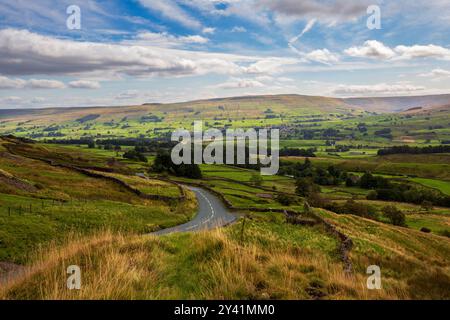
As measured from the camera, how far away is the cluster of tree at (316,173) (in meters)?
137

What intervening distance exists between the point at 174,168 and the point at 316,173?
2324 inches

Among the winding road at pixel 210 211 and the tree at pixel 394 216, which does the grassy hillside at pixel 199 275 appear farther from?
the tree at pixel 394 216

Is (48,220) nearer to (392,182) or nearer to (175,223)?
(175,223)

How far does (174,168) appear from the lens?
388 feet

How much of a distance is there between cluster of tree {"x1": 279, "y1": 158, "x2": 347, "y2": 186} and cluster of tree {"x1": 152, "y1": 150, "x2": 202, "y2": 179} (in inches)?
1580

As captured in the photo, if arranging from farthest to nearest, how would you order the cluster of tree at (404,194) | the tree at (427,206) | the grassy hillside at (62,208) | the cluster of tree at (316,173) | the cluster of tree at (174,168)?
the cluster of tree at (316,173)
the cluster of tree at (174,168)
the cluster of tree at (404,194)
the tree at (427,206)
the grassy hillside at (62,208)

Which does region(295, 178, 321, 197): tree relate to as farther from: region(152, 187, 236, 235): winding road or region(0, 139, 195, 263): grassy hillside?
region(0, 139, 195, 263): grassy hillside

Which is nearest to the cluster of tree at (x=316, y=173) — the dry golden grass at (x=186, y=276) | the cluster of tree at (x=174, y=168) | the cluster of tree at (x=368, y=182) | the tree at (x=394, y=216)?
the cluster of tree at (x=368, y=182)

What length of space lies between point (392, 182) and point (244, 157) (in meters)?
64.9

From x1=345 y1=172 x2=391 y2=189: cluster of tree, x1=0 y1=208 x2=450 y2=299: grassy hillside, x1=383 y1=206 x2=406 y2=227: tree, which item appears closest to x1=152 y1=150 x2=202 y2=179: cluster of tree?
x1=383 y1=206 x2=406 y2=227: tree

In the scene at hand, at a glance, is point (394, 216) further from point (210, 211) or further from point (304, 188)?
point (210, 211)

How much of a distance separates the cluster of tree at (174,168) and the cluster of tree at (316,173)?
40.1 metres

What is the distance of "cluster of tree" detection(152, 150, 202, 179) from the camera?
4437 inches

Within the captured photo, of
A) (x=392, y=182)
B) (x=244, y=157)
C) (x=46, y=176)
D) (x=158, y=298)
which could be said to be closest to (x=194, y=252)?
(x=158, y=298)
